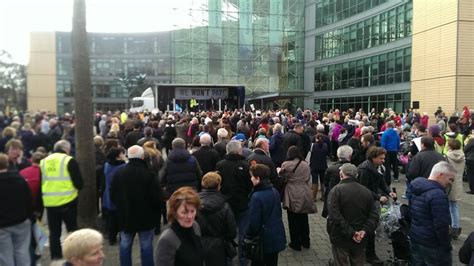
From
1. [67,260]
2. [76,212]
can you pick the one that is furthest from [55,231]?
[67,260]

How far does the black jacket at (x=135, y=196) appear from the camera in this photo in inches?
204

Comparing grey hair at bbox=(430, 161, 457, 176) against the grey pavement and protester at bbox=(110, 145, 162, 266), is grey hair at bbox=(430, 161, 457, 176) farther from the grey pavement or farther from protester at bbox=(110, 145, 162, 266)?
protester at bbox=(110, 145, 162, 266)

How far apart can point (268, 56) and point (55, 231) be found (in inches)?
1590

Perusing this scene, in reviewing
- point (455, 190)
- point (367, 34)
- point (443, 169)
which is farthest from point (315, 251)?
point (367, 34)

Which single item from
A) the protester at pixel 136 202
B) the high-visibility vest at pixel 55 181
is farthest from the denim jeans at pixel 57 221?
the protester at pixel 136 202

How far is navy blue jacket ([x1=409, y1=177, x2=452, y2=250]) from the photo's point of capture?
14.7 feet

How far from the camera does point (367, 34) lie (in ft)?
115

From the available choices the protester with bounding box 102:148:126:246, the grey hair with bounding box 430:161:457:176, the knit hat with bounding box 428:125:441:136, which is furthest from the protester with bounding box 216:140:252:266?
the knit hat with bounding box 428:125:441:136

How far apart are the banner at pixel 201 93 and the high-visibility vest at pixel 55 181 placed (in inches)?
895

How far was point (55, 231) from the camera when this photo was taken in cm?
590

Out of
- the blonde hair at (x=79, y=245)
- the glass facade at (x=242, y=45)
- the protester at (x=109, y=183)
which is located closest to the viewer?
the blonde hair at (x=79, y=245)

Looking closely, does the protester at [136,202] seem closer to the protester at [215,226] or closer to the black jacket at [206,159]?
the protester at [215,226]

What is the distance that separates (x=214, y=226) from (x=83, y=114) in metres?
3.29

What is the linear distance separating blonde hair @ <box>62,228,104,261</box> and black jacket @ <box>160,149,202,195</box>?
3.61m
